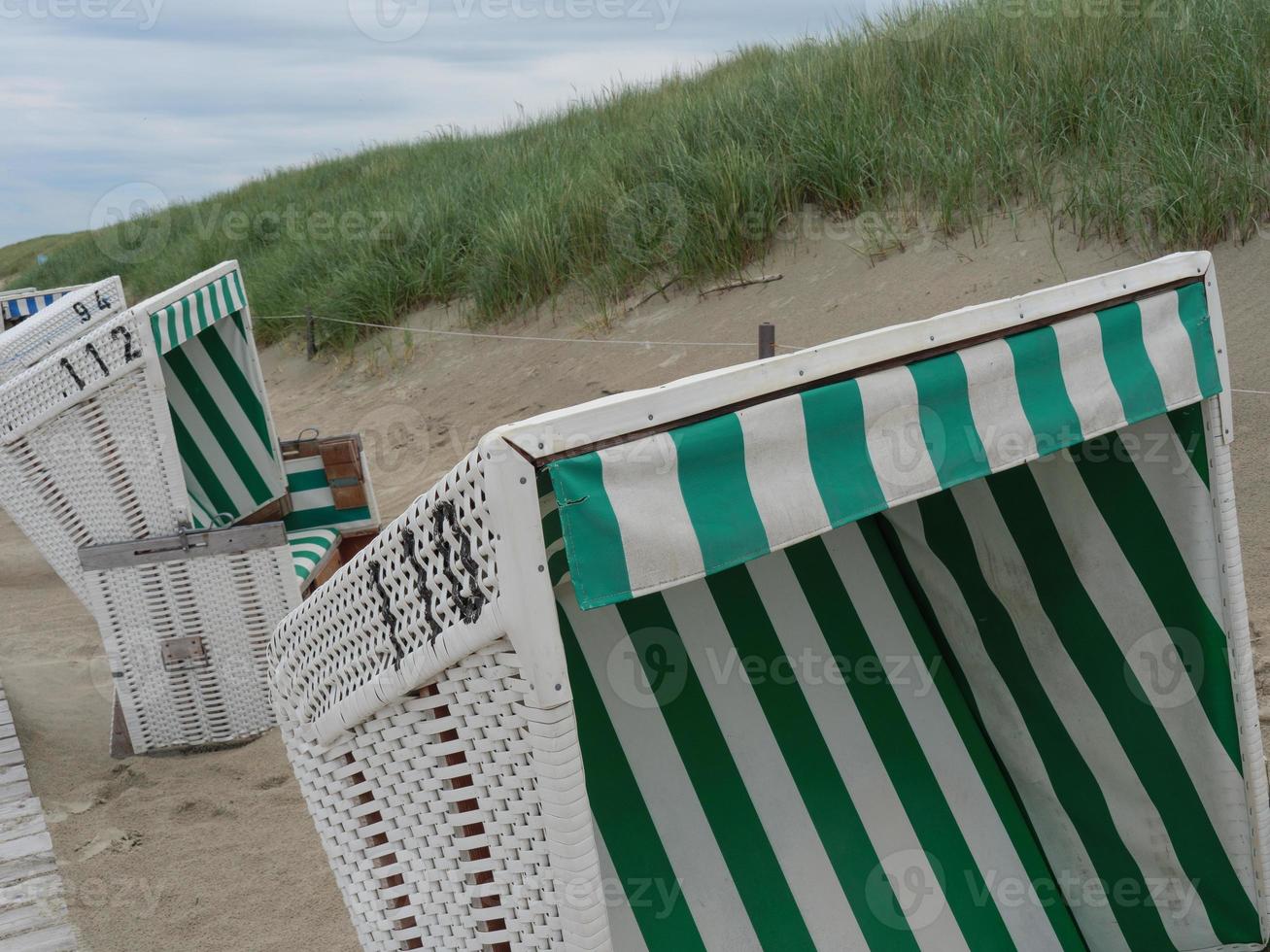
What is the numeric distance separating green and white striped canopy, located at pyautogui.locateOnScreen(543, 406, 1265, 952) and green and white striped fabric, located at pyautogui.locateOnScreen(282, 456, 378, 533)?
308 cm

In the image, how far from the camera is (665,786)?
2289 mm

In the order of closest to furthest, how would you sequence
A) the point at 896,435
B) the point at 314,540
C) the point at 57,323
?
the point at 896,435
the point at 314,540
the point at 57,323

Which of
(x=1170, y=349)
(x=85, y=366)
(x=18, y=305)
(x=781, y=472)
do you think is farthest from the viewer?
(x=18, y=305)

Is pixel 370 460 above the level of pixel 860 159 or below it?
below

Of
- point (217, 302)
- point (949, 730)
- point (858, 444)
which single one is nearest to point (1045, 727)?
point (949, 730)

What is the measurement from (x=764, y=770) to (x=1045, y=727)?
0.64m

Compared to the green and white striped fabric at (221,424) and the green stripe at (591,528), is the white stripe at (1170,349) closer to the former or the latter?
the green stripe at (591,528)

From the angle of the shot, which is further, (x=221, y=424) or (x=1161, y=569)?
(x=221, y=424)

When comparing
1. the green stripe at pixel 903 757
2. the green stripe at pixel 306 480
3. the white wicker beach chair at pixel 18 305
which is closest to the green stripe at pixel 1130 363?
the green stripe at pixel 903 757

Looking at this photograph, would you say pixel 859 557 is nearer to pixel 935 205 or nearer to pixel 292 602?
pixel 292 602

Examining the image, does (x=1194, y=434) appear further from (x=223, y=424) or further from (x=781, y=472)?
(x=223, y=424)

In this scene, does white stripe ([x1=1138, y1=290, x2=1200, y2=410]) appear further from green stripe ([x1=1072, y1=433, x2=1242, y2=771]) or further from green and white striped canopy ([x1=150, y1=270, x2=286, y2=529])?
green and white striped canopy ([x1=150, y1=270, x2=286, y2=529])

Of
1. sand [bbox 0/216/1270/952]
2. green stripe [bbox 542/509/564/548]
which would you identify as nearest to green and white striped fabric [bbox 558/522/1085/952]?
green stripe [bbox 542/509/564/548]

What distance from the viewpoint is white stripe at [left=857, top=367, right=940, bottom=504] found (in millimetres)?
Answer: 1631
